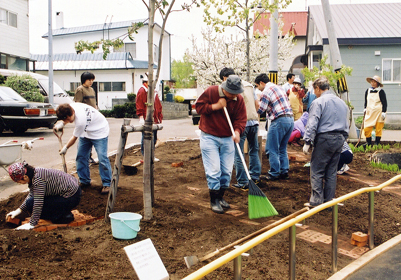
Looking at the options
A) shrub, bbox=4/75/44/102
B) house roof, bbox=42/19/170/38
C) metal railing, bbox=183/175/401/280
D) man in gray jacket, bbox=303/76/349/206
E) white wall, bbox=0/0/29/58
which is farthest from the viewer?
house roof, bbox=42/19/170/38

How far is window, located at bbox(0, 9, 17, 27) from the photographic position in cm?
2612

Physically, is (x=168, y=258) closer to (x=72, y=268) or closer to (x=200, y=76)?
(x=72, y=268)

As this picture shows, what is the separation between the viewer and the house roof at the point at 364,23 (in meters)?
19.0

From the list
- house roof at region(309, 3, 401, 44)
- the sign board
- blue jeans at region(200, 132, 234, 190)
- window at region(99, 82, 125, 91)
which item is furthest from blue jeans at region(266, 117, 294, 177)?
window at region(99, 82, 125, 91)

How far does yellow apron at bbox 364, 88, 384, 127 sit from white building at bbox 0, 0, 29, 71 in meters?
22.6

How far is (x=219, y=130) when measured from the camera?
18.8ft

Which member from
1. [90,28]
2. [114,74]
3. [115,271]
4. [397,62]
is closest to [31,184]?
[115,271]

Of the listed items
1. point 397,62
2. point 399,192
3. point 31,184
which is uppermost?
point 397,62

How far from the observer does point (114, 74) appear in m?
36.5

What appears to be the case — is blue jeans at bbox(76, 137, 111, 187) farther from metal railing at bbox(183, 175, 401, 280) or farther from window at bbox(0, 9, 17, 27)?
window at bbox(0, 9, 17, 27)

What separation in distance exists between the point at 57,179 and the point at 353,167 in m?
6.55

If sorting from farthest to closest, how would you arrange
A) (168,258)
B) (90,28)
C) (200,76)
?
(90,28) → (200,76) → (168,258)

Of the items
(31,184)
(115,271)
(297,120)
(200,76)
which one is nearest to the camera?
(115,271)

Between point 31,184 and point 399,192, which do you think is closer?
point 31,184
